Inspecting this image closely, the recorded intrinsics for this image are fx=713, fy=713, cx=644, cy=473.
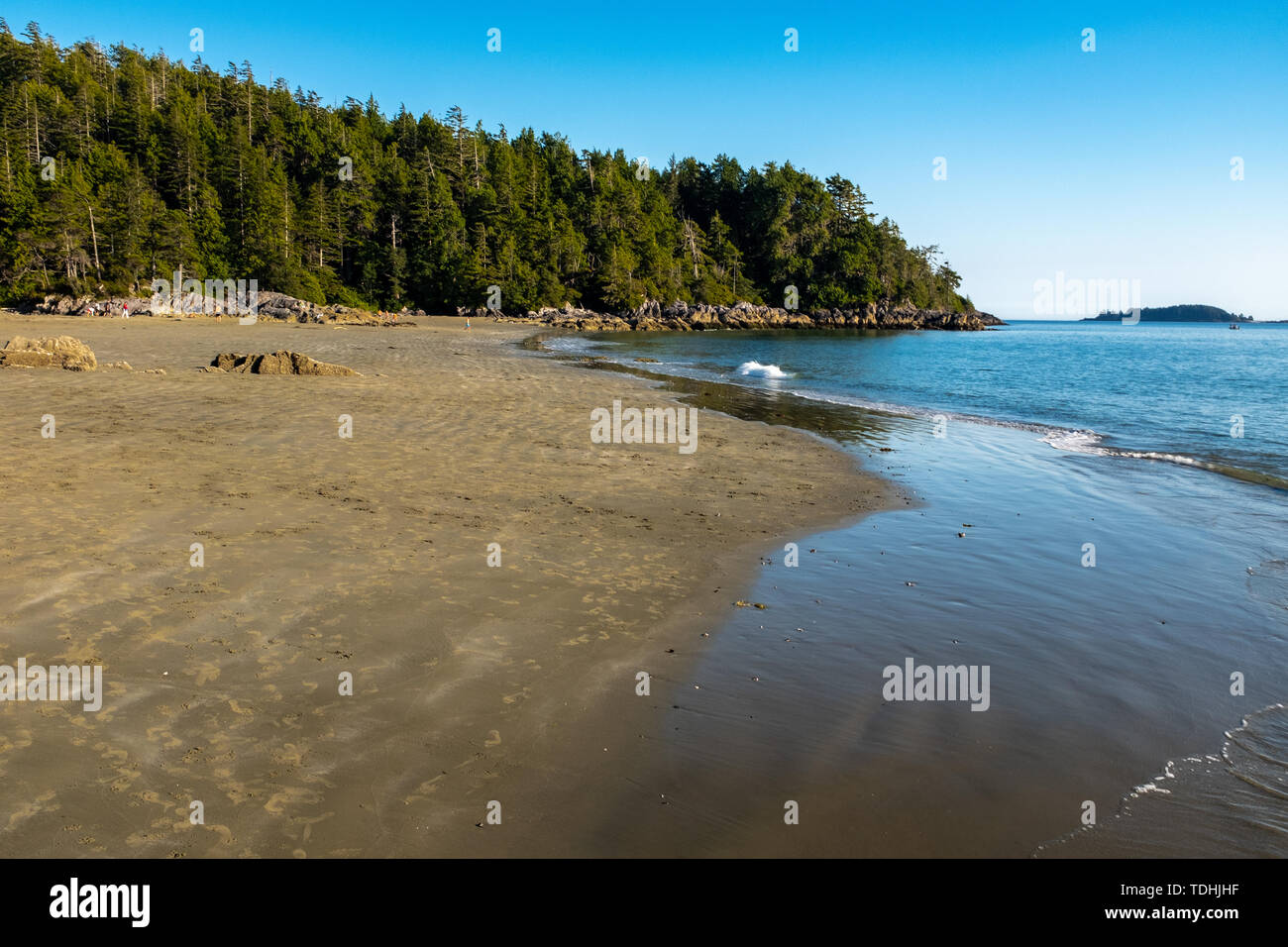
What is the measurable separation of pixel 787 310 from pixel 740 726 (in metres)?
128

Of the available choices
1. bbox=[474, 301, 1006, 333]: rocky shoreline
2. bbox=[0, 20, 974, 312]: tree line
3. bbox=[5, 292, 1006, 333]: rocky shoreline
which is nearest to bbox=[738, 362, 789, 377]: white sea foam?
bbox=[5, 292, 1006, 333]: rocky shoreline

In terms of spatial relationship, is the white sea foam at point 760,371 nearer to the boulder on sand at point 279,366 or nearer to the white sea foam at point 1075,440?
the white sea foam at point 1075,440

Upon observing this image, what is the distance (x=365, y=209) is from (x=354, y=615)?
103626 millimetres

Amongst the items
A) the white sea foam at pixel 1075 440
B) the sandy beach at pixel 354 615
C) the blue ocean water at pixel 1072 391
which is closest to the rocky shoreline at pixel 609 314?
the blue ocean water at pixel 1072 391

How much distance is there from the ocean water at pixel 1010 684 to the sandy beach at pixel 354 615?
1.98 ft

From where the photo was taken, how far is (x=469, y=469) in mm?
12711

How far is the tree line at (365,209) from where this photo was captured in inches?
2790

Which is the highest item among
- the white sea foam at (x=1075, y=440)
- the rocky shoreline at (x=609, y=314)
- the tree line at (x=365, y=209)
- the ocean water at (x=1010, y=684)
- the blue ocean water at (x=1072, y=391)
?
the tree line at (x=365, y=209)

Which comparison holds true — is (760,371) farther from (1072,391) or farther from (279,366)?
(279,366)

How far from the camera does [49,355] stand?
68.9 ft

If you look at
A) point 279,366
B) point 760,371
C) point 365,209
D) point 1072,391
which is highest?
point 365,209

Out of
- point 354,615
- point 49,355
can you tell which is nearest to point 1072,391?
point 354,615
